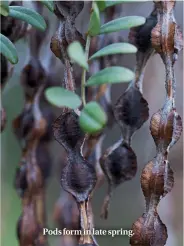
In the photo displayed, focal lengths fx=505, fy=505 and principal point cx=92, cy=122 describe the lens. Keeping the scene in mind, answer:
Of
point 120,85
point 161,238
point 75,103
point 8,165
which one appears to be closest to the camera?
point 75,103

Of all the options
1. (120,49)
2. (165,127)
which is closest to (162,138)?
(165,127)

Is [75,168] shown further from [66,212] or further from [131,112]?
[66,212]

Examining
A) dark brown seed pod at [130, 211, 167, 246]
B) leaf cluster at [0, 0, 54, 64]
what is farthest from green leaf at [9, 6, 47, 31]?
dark brown seed pod at [130, 211, 167, 246]

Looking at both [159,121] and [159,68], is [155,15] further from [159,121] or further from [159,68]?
[159,68]

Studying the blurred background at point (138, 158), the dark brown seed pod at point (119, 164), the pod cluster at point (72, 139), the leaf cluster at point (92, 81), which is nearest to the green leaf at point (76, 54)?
the leaf cluster at point (92, 81)

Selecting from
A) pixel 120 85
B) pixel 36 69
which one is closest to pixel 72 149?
pixel 36 69

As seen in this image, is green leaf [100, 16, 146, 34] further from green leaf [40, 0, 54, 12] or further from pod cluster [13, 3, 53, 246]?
pod cluster [13, 3, 53, 246]
